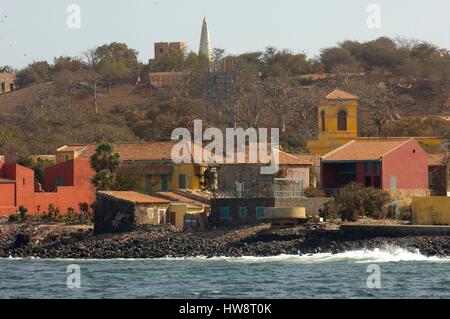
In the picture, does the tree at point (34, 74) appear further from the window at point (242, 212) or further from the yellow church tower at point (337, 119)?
the window at point (242, 212)

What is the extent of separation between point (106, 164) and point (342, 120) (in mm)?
16376

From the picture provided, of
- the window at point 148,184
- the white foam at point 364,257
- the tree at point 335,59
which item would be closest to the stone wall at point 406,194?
the white foam at point 364,257

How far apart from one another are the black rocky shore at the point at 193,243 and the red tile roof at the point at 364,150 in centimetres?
848

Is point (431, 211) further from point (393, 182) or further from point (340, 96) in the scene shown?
point (340, 96)

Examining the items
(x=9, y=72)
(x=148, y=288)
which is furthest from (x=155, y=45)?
(x=148, y=288)

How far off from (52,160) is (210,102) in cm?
1879

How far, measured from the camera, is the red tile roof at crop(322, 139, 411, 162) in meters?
71.9

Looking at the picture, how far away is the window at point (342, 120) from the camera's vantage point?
84562mm

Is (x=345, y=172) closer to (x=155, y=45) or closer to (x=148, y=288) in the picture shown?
(x=148, y=288)

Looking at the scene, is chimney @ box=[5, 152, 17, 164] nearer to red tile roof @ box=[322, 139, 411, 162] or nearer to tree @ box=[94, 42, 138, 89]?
red tile roof @ box=[322, 139, 411, 162]

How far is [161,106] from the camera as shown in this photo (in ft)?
355

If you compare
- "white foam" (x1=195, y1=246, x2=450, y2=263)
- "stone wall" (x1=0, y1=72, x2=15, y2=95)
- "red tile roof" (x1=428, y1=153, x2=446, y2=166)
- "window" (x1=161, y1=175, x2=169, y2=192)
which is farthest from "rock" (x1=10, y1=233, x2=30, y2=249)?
"stone wall" (x1=0, y1=72, x2=15, y2=95)
